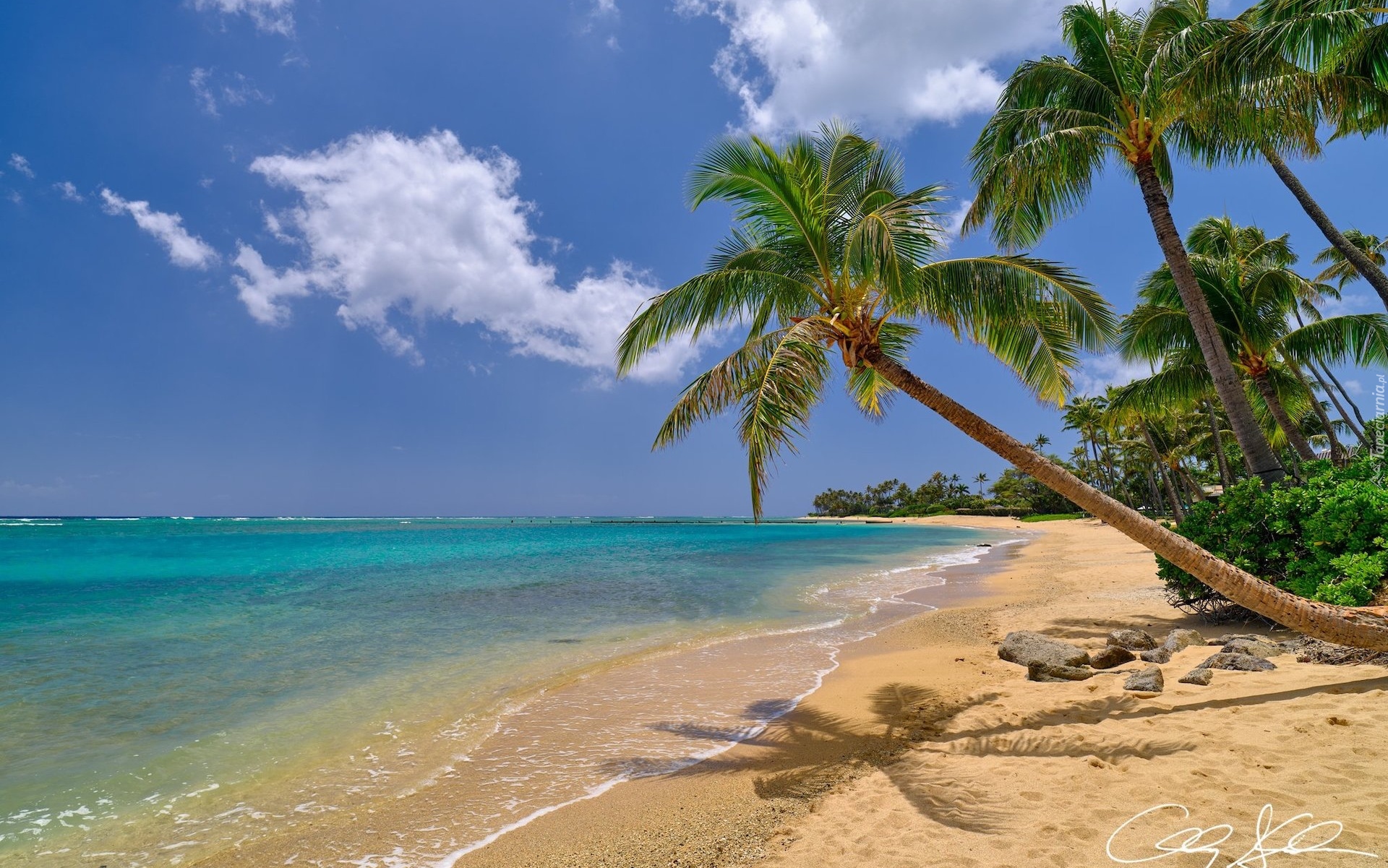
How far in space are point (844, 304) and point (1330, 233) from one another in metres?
10.4

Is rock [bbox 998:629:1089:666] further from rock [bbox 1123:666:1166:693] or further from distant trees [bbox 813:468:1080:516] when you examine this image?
distant trees [bbox 813:468:1080:516]

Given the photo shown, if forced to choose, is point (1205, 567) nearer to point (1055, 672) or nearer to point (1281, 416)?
point (1055, 672)

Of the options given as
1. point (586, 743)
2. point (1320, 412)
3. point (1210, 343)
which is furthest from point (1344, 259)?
point (586, 743)

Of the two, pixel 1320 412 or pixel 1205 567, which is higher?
pixel 1320 412

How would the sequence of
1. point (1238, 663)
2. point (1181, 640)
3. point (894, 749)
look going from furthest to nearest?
point (1181, 640)
point (1238, 663)
point (894, 749)

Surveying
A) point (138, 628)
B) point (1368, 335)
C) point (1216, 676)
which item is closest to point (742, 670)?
point (1216, 676)

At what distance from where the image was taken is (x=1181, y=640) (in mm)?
7309

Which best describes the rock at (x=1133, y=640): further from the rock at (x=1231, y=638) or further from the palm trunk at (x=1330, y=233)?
the palm trunk at (x=1330, y=233)

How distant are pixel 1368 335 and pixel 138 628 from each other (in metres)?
26.4

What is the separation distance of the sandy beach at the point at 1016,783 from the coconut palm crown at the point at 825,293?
2.47 meters

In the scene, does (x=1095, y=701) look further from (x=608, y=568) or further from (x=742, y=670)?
(x=608, y=568)

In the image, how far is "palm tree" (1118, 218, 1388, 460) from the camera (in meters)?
12.5

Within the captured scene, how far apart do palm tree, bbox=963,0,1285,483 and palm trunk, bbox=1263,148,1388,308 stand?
207 centimetres
